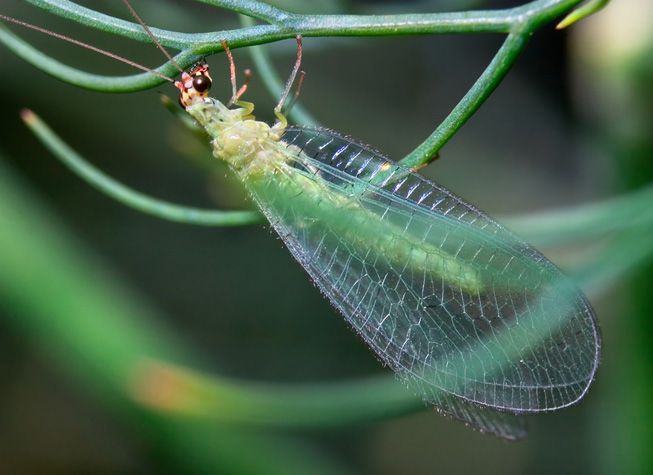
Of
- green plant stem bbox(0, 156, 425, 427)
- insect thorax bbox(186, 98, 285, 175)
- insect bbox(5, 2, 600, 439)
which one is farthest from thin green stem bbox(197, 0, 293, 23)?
green plant stem bbox(0, 156, 425, 427)

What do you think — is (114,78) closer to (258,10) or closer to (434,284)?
(258,10)

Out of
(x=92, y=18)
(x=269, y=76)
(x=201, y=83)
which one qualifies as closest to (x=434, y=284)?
(x=269, y=76)

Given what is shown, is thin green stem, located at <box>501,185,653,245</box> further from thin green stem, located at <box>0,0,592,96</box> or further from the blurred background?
thin green stem, located at <box>0,0,592,96</box>

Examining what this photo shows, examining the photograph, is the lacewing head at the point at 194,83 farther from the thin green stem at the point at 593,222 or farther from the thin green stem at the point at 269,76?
the thin green stem at the point at 593,222

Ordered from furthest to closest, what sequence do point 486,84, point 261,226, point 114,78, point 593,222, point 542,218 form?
point 261,226, point 542,218, point 593,222, point 114,78, point 486,84

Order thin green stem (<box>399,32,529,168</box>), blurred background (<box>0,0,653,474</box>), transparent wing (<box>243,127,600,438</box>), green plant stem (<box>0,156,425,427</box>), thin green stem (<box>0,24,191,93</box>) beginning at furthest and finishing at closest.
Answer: blurred background (<box>0,0,653,474</box>) < green plant stem (<box>0,156,425,427</box>) < transparent wing (<box>243,127,600,438</box>) < thin green stem (<box>0,24,191,93</box>) < thin green stem (<box>399,32,529,168</box>)
